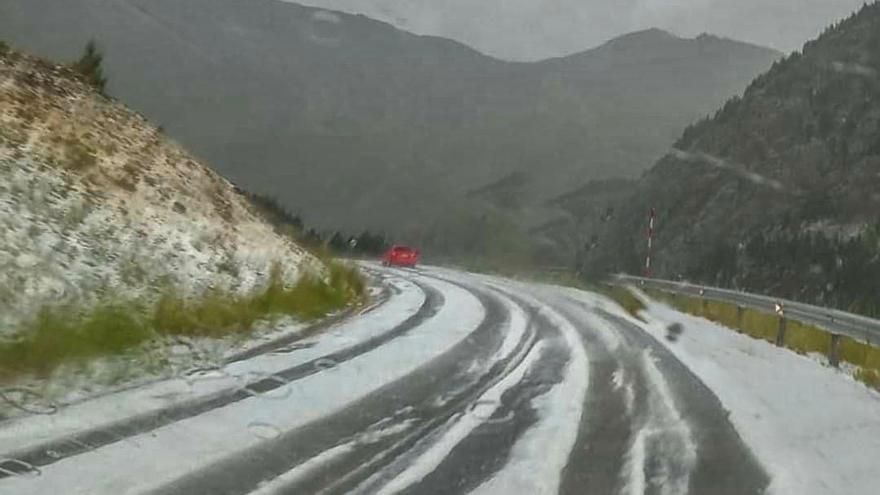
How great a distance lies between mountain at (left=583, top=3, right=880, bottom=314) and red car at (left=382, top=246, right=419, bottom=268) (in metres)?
12.1

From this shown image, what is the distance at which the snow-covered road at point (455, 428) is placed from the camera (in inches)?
223

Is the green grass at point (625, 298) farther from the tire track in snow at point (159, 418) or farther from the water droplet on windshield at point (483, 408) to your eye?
the water droplet on windshield at point (483, 408)

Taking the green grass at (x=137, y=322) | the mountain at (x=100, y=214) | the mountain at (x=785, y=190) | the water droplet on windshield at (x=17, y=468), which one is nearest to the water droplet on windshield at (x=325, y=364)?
the green grass at (x=137, y=322)

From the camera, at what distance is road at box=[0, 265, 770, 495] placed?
18.3ft

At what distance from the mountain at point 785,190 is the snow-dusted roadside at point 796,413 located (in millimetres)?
30678

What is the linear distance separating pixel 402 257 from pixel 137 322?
34938mm

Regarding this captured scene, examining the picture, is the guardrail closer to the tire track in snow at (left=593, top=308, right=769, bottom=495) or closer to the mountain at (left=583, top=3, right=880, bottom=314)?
the tire track in snow at (left=593, top=308, right=769, bottom=495)

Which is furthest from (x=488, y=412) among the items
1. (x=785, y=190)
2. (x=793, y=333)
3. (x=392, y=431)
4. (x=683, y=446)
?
(x=785, y=190)

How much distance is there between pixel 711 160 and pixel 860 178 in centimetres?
1588

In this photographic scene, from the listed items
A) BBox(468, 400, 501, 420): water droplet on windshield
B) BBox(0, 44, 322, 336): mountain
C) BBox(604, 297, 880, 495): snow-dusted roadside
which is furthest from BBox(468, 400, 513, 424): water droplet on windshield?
BBox(0, 44, 322, 336): mountain

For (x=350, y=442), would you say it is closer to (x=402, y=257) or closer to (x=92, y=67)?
(x=92, y=67)

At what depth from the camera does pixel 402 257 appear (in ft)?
148

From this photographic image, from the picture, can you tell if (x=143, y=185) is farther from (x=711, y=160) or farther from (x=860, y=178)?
(x=711, y=160)

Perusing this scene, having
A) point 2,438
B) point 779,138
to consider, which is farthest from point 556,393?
point 779,138
